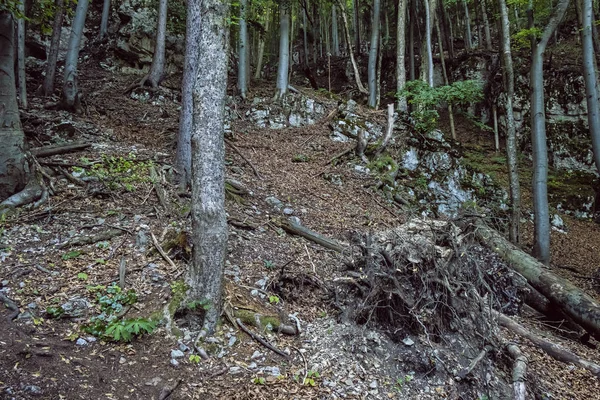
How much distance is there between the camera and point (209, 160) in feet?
12.4

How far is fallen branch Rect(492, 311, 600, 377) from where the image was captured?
439 cm

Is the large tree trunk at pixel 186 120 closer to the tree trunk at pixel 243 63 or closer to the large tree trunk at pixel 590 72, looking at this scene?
the tree trunk at pixel 243 63

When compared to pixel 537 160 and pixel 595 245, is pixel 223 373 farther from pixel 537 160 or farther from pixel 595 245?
pixel 595 245

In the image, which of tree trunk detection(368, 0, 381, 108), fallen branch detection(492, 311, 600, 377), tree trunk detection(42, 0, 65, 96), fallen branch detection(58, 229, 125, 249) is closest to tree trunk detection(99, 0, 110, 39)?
tree trunk detection(42, 0, 65, 96)

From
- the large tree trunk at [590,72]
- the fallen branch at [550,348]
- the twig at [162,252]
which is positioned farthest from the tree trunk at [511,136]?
the twig at [162,252]

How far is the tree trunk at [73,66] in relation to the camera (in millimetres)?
9750

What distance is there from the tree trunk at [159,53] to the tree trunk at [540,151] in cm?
1209

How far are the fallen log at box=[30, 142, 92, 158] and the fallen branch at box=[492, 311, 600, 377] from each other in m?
8.31

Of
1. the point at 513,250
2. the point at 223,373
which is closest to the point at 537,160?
the point at 513,250

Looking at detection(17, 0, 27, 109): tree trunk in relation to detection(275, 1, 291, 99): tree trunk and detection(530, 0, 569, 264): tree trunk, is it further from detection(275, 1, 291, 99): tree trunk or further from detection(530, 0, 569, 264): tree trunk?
detection(530, 0, 569, 264): tree trunk

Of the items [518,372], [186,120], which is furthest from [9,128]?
[518,372]

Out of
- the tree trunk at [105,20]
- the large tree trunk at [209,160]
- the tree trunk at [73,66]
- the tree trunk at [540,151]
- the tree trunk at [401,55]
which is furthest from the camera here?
the tree trunk at [105,20]

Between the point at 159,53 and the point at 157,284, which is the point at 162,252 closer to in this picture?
the point at 157,284

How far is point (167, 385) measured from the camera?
3.10 m
